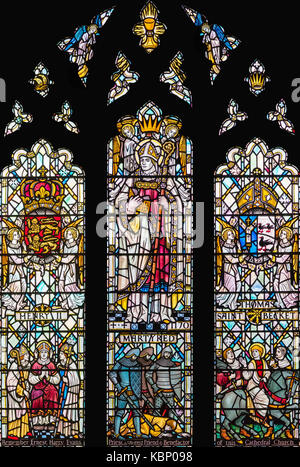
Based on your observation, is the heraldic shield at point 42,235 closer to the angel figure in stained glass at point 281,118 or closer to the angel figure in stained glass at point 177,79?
the angel figure in stained glass at point 177,79

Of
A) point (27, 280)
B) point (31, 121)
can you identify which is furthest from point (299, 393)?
point (31, 121)

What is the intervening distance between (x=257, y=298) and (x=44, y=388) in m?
2.97

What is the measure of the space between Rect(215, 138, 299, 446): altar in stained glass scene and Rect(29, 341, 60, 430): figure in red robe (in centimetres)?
208

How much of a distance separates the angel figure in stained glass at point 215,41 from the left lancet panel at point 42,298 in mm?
2324

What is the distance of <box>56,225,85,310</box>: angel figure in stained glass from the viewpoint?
583 inches


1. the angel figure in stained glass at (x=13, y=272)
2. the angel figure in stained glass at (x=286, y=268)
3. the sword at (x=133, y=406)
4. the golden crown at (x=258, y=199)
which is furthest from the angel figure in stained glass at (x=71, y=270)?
the angel figure in stained glass at (x=286, y=268)

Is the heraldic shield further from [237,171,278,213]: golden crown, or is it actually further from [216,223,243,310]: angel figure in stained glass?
[237,171,278,213]: golden crown

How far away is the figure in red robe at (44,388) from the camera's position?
14.6 m

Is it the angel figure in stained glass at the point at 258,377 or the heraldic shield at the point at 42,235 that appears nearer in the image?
the angel figure in stained glass at the point at 258,377

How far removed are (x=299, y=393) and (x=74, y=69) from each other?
518 cm

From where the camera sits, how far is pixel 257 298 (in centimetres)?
1480

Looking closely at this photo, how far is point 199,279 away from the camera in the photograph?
14773 mm

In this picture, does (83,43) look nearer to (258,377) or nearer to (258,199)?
(258,199)

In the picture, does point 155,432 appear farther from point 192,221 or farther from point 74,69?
point 74,69
